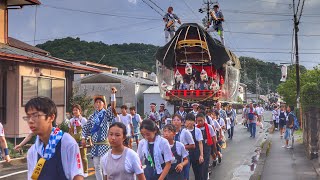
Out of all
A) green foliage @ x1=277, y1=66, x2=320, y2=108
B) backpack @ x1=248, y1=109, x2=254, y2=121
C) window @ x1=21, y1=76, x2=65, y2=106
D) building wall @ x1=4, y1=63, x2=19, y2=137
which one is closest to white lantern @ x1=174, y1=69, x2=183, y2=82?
backpack @ x1=248, y1=109, x2=254, y2=121

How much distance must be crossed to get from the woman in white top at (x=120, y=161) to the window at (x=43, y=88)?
44.9 feet

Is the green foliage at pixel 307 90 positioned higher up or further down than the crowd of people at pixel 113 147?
higher up

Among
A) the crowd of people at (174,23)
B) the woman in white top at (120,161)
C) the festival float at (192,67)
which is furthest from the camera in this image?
the crowd of people at (174,23)

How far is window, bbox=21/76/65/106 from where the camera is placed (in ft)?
57.8

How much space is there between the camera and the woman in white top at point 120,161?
15.0ft

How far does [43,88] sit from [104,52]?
52193mm

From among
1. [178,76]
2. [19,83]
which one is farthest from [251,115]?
[19,83]

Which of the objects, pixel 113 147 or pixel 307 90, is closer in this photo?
pixel 113 147

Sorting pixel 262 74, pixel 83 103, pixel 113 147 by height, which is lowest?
pixel 113 147

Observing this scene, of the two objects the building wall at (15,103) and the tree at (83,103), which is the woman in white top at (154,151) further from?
the tree at (83,103)

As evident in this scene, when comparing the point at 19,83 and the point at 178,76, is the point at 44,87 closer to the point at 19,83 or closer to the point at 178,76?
the point at 19,83

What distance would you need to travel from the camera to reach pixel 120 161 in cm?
458

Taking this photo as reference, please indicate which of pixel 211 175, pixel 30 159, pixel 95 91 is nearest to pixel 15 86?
pixel 211 175

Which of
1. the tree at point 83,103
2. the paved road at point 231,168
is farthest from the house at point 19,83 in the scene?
the paved road at point 231,168
